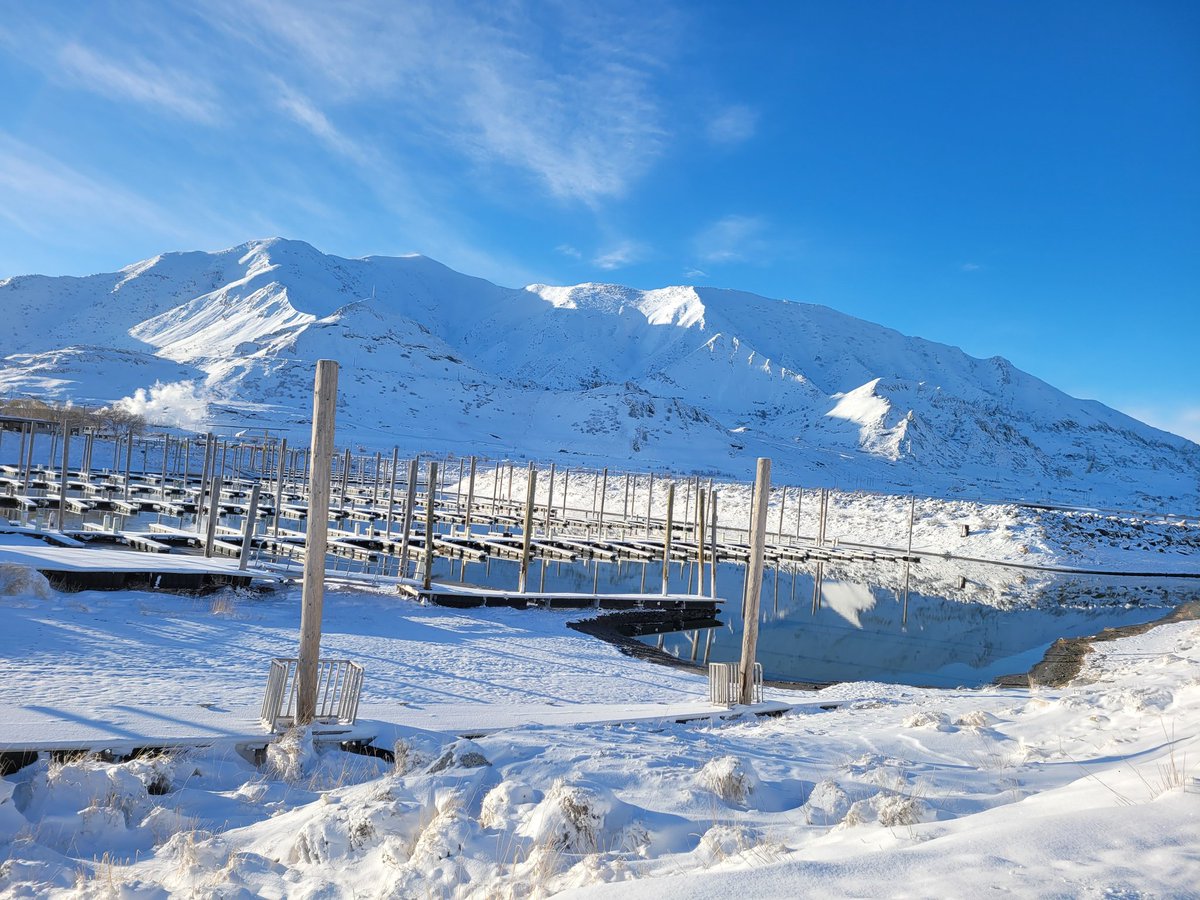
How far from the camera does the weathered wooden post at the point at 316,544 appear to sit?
665cm

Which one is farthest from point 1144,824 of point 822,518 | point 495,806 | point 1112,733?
point 822,518

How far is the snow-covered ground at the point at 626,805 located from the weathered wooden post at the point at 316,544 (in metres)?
0.63

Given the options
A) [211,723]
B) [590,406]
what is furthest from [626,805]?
[590,406]

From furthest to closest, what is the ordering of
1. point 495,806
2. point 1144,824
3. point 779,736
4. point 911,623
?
point 911,623, point 779,736, point 495,806, point 1144,824

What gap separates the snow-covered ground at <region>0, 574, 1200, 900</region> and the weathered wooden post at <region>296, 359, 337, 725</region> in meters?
0.63

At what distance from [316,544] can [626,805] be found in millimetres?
3566

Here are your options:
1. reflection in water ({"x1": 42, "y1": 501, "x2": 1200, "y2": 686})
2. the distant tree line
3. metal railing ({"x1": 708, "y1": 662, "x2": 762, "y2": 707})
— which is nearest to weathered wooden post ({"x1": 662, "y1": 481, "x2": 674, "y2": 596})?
reflection in water ({"x1": 42, "y1": 501, "x2": 1200, "y2": 686})

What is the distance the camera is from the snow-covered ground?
327 centimetres

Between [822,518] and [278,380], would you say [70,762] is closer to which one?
[822,518]

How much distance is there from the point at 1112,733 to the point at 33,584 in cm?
1415

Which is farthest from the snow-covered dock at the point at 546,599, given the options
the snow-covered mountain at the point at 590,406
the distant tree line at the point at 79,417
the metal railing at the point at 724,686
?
the snow-covered mountain at the point at 590,406

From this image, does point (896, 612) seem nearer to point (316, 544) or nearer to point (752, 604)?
point (752, 604)

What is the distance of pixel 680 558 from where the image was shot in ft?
100

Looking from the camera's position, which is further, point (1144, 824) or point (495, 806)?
point (495, 806)
